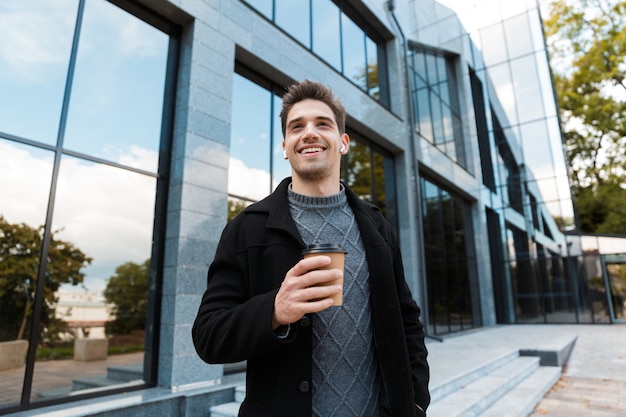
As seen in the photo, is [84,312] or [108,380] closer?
[108,380]

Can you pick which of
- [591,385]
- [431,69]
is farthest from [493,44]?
[591,385]

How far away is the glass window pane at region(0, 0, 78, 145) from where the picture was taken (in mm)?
5195

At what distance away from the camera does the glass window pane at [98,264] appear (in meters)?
6.23

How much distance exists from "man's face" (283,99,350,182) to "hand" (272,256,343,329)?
0.57m

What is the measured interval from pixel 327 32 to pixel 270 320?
9937 millimetres

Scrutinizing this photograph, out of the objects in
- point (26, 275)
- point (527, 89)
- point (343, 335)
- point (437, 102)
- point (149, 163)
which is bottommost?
point (343, 335)

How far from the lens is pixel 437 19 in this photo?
51.8 feet

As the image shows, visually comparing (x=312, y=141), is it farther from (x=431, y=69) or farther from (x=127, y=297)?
(x=431, y=69)

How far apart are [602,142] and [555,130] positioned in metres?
11.2

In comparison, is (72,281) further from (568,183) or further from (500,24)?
(500,24)

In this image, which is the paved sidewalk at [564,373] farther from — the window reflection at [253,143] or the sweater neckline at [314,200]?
the sweater neckline at [314,200]

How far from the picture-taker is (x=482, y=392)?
561cm

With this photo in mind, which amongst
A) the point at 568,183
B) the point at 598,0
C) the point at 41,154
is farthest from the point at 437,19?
the point at 41,154

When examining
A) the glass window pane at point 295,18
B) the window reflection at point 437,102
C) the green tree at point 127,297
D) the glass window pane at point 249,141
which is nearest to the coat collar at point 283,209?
the glass window pane at point 249,141
